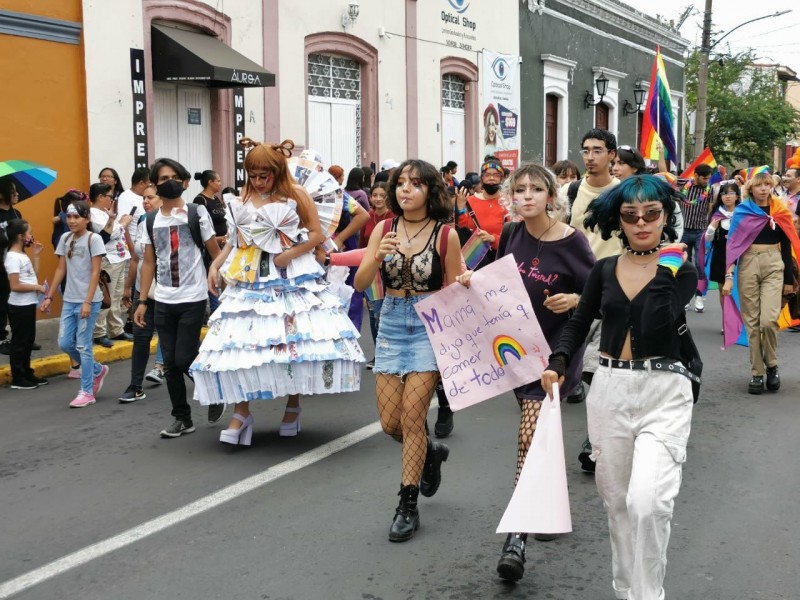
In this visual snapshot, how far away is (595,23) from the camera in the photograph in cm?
2745

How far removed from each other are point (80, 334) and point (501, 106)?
54.1 ft

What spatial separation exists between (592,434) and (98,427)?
4.59 meters

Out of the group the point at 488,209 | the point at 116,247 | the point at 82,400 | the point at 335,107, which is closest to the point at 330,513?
the point at 82,400

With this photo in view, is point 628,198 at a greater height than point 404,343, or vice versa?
point 628,198

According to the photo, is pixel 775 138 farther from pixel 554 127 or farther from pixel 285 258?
pixel 285 258

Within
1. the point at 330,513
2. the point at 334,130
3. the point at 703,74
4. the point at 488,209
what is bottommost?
the point at 330,513

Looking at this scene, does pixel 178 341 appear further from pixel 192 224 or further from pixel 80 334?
pixel 80 334

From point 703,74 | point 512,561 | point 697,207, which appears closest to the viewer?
point 512,561

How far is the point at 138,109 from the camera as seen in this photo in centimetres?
1355

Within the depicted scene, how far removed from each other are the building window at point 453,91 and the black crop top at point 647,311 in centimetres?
1791

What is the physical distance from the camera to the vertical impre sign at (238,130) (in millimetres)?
→ 15312

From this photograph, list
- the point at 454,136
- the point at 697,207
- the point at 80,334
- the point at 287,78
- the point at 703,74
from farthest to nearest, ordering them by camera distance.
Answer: the point at 703,74, the point at 454,136, the point at 287,78, the point at 697,207, the point at 80,334

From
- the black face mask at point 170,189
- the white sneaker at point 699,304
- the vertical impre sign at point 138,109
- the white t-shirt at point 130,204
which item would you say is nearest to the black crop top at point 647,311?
the black face mask at point 170,189

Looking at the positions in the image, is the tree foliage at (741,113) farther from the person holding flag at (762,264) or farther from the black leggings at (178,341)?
the black leggings at (178,341)
